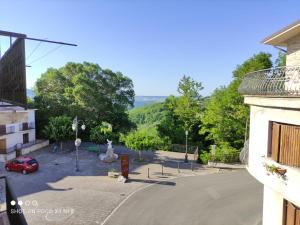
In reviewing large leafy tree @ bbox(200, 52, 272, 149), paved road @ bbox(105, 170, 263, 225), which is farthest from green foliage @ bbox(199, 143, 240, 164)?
paved road @ bbox(105, 170, 263, 225)

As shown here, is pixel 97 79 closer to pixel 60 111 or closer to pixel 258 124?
pixel 60 111

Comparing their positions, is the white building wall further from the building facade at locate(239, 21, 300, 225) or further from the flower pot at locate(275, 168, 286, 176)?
the flower pot at locate(275, 168, 286, 176)

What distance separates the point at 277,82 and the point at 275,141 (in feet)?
6.71

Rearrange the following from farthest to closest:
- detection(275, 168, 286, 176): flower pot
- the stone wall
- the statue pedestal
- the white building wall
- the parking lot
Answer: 1. the statue pedestal
2. the parking lot
3. the stone wall
4. detection(275, 168, 286, 176): flower pot
5. the white building wall

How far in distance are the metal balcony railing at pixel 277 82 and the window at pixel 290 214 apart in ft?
13.4

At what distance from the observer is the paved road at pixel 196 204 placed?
15.6 meters

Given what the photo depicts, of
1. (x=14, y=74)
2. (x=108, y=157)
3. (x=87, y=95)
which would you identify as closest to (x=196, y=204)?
(x=108, y=157)

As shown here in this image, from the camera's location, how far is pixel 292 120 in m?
8.76

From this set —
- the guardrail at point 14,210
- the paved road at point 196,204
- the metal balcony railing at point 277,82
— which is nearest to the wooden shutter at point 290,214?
the metal balcony railing at point 277,82

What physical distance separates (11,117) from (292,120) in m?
8.02

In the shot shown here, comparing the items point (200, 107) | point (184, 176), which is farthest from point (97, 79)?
point (184, 176)

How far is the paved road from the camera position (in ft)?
51.3

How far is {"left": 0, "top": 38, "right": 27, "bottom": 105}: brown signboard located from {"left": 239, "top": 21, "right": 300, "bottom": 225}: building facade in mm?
7284

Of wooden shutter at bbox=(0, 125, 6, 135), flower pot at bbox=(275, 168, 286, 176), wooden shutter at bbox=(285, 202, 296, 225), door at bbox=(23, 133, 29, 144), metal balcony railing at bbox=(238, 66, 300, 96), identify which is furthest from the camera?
door at bbox=(23, 133, 29, 144)
